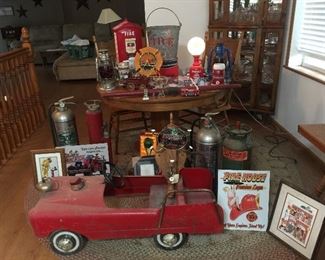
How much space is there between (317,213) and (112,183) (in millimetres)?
1074

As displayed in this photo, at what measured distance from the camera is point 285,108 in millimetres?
2838

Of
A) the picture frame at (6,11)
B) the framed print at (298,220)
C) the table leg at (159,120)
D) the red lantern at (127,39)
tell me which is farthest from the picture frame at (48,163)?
the picture frame at (6,11)

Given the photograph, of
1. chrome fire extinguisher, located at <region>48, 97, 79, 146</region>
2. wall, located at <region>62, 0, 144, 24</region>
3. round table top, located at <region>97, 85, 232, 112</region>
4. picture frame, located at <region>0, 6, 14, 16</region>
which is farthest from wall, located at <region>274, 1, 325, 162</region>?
picture frame, located at <region>0, 6, 14, 16</region>

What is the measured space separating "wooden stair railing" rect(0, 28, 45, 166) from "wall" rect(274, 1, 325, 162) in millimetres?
2616

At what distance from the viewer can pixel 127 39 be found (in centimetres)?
215

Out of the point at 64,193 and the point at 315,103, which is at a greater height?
the point at 315,103

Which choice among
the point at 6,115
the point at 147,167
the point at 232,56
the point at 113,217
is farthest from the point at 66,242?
the point at 232,56

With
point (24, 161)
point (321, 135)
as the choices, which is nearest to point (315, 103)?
point (321, 135)

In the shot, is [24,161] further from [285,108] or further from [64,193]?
Result: [285,108]

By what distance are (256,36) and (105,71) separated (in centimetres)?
162

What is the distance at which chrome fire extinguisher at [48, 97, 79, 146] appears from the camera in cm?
204

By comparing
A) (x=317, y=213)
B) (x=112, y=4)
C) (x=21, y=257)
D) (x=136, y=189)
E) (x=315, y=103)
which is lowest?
(x=21, y=257)

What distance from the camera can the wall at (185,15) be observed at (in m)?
2.97

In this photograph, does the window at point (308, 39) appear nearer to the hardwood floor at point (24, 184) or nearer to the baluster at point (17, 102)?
the hardwood floor at point (24, 184)
